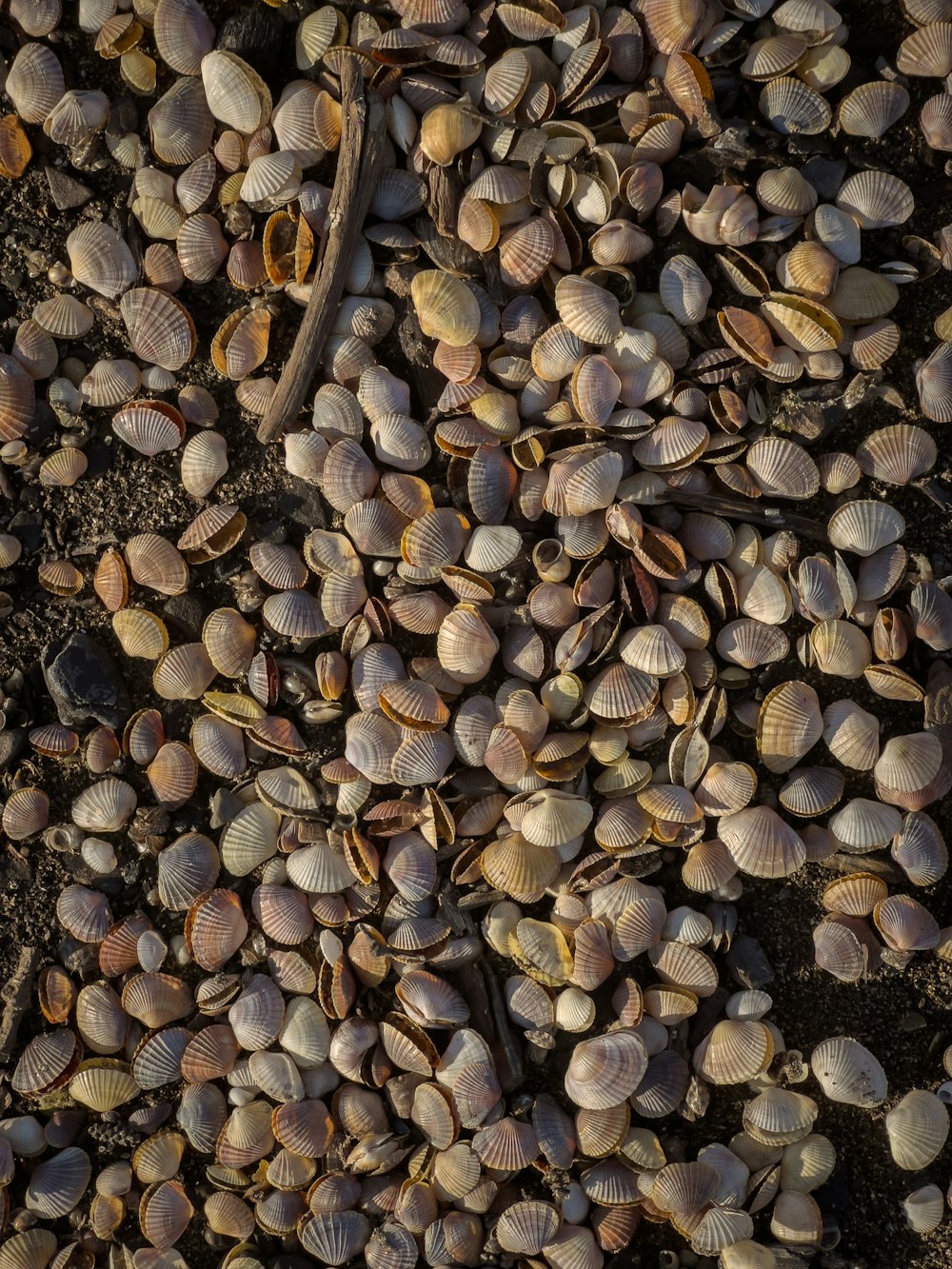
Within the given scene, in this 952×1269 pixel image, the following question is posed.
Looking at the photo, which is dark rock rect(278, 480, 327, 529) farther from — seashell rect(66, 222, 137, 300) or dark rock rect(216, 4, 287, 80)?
dark rock rect(216, 4, 287, 80)

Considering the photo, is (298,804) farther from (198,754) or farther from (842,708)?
(842,708)

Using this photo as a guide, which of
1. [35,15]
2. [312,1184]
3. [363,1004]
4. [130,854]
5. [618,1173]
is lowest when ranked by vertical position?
[312,1184]

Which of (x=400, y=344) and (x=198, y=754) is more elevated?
(x=400, y=344)

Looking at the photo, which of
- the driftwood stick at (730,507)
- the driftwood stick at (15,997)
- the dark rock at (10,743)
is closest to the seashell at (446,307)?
the driftwood stick at (730,507)

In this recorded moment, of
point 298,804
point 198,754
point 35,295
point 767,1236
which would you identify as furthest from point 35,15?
point 767,1236

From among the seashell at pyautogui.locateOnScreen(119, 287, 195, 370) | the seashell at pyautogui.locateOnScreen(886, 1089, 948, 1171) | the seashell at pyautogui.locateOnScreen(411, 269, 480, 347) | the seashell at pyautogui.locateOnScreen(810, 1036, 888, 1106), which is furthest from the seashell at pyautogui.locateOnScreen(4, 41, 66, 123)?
the seashell at pyautogui.locateOnScreen(886, 1089, 948, 1171)

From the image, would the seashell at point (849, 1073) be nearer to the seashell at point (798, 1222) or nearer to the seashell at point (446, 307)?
the seashell at point (798, 1222)
